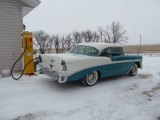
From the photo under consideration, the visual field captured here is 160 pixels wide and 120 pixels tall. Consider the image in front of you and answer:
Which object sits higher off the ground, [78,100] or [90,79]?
[90,79]

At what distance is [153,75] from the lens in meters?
9.41

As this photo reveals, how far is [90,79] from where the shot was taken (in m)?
7.27

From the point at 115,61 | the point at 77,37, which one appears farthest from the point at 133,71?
the point at 77,37

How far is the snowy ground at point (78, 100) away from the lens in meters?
4.82

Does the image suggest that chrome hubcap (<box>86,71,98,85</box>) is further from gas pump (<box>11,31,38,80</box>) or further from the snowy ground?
gas pump (<box>11,31,38,80</box>)

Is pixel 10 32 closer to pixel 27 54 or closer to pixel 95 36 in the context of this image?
pixel 27 54

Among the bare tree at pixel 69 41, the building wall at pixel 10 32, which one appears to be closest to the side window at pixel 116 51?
the building wall at pixel 10 32

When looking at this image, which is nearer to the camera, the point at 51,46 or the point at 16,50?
the point at 16,50

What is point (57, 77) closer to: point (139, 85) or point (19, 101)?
point (19, 101)

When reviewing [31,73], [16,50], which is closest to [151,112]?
[31,73]

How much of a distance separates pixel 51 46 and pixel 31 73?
43887mm

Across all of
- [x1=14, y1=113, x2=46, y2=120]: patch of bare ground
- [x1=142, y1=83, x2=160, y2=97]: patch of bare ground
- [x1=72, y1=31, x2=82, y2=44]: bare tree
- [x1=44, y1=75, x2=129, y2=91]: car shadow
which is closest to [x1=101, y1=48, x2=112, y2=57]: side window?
[x1=44, y1=75, x2=129, y2=91]: car shadow

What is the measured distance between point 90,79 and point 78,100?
153 centimetres

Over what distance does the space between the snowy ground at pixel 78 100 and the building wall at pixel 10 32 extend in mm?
1686
